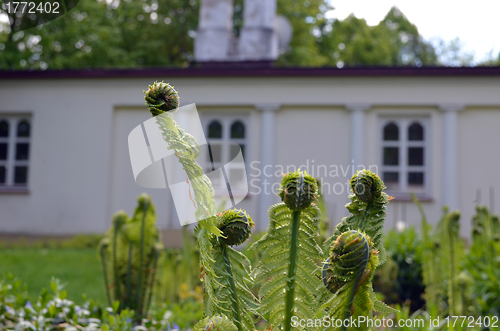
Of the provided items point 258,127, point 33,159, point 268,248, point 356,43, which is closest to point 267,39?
point 258,127

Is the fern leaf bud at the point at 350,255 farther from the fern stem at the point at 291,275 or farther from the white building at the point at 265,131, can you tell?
the white building at the point at 265,131

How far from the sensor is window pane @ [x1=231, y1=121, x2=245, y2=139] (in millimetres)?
10914

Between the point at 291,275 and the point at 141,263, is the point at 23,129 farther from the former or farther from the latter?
the point at 291,275

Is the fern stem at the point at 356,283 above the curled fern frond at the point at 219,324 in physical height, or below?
above

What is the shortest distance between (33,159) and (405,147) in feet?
28.9

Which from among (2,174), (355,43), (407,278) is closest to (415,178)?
(407,278)

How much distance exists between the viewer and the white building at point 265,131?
991cm

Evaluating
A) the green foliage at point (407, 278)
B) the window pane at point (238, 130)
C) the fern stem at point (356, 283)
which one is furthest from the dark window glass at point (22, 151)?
the fern stem at point (356, 283)

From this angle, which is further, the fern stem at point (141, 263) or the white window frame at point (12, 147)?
the white window frame at point (12, 147)

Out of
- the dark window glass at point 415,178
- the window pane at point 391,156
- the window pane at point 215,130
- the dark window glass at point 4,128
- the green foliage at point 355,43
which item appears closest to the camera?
the dark window glass at point 415,178

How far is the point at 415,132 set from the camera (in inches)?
409

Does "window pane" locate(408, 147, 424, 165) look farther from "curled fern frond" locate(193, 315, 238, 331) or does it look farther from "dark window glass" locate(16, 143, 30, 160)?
"curled fern frond" locate(193, 315, 238, 331)

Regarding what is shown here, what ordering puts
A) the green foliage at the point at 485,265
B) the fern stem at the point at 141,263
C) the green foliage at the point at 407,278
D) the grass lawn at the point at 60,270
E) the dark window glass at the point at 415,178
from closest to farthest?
1. the fern stem at the point at 141,263
2. the green foliage at the point at 485,265
3. the green foliage at the point at 407,278
4. the grass lawn at the point at 60,270
5. the dark window glass at the point at 415,178

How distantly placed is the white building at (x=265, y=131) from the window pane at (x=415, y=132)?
23mm
